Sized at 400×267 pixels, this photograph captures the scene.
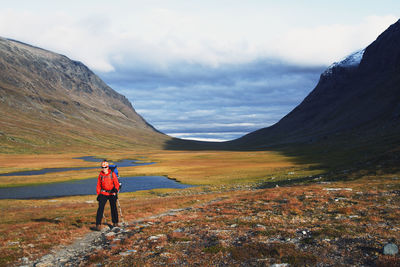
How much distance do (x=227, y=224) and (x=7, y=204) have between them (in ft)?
153

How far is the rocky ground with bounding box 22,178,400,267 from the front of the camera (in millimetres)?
12523

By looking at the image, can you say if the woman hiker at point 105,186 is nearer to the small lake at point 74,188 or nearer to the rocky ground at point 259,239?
the rocky ground at point 259,239

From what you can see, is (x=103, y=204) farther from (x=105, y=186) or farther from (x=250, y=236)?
(x=250, y=236)

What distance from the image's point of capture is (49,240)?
Result: 1867 centimetres

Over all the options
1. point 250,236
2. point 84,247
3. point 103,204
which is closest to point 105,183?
point 103,204

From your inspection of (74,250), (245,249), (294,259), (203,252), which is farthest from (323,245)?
(74,250)

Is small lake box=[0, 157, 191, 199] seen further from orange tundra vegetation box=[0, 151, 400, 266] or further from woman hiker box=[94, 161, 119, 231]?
woman hiker box=[94, 161, 119, 231]

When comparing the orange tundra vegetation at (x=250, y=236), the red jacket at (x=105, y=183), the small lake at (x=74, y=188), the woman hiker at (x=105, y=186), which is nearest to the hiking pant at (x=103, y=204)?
the woman hiker at (x=105, y=186)

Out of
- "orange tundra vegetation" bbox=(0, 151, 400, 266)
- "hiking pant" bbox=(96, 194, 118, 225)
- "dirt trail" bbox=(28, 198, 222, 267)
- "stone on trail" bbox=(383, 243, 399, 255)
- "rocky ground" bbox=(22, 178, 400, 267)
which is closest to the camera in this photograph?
"stone on trail" bbox=(383, 243, 399, 255)

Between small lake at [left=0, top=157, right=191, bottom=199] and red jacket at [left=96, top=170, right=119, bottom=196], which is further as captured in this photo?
small lake at [left=0, top=157, right=191, bottom=199]

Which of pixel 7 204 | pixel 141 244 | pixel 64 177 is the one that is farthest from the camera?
pixel 64 177

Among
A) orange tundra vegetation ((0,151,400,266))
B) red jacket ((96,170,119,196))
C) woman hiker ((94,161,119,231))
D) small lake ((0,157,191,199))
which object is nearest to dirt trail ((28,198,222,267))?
orange tundra vegetation ((0,151,400,266))

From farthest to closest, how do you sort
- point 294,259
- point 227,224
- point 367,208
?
point 367,208 → point 227,224 → point 294,259

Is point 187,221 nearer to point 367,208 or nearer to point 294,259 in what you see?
point 294,259
